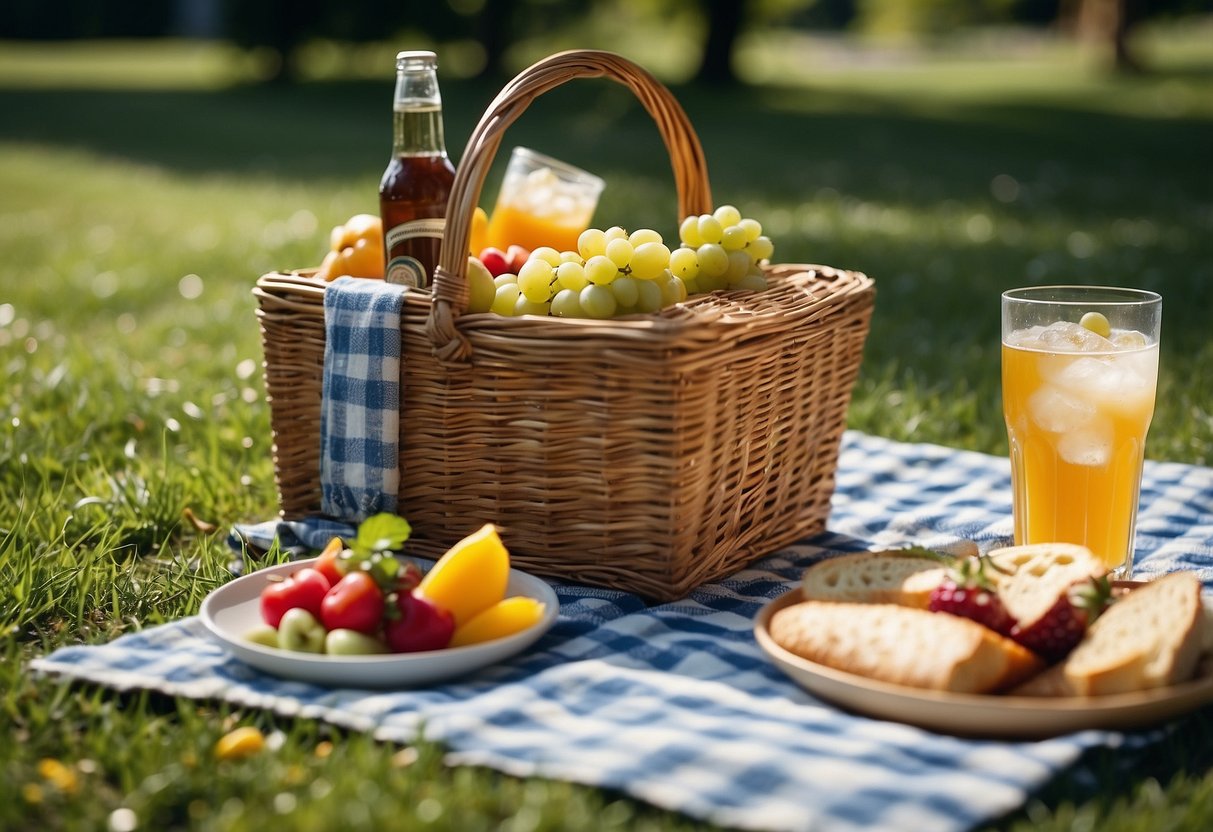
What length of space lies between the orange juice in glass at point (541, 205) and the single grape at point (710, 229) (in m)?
0.31

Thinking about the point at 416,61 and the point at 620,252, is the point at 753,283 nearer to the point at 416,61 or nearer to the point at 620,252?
the point at 620,252

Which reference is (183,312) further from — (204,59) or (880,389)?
(204,59)

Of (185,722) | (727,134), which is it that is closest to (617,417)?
(185,722)

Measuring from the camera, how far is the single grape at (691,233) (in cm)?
285

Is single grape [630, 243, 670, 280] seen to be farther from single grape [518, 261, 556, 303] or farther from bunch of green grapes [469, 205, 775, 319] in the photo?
single grape [518, 261, 556, 303]

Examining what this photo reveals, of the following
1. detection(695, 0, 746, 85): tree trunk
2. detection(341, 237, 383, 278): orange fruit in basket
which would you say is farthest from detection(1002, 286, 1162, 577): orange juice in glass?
detection(695, 0, 746, 85): tree trunk

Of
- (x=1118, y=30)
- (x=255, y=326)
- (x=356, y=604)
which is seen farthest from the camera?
(x=1118, y=30)

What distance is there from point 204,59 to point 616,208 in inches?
806

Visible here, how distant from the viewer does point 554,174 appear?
304cm

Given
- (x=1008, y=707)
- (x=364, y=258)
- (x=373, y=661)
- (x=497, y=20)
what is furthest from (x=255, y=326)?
(x=497, y=20)

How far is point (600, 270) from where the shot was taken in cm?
246

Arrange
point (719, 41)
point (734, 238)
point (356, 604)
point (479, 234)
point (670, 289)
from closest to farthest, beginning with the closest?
point (356, 604), point (670, 289), point (734, 238), point (479, 234), point (719, 41)

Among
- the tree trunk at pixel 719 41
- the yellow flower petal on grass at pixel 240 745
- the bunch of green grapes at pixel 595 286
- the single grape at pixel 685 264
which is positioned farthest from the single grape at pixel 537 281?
the tree trunk at pixel 719 41

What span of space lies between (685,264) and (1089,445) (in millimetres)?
848
